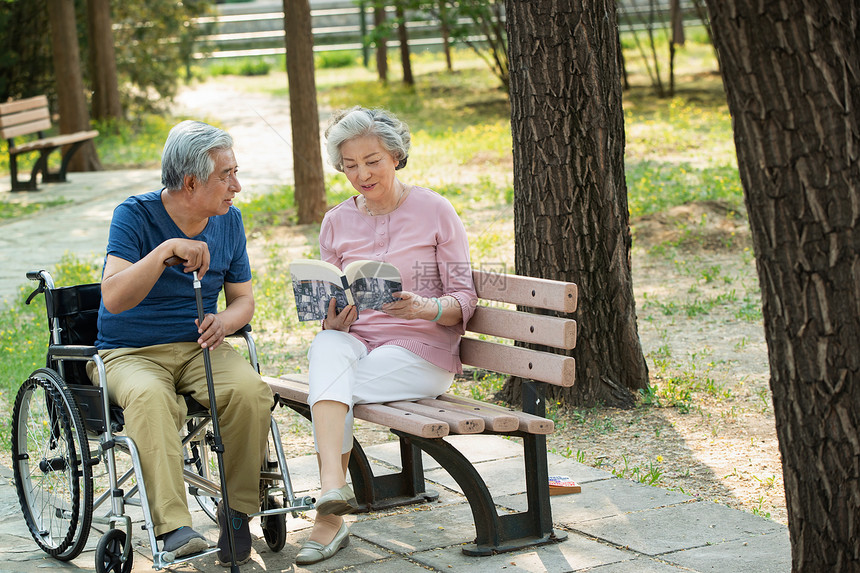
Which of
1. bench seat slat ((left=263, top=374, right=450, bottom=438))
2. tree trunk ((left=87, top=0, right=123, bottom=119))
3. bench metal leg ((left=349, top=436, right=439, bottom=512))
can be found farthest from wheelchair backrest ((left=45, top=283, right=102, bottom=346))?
tree trunk ((left=87, top=0, right=123, bottom=119))

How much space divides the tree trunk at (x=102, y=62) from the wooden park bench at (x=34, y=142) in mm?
2446

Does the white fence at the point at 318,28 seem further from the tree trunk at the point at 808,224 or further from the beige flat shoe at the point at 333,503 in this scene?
the tree trunk at the point at 808,224

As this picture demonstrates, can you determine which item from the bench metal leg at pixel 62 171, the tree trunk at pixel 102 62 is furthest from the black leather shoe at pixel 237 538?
the tree trunk at pixel 102 62

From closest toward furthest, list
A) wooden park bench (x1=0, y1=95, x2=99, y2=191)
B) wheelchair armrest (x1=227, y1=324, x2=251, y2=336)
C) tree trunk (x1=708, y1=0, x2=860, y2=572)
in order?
tree trunk (x1=708, y1=0, x2=860, y2=572) → wheelchair armrest (x1=227, y1=324, x2=251, y2=336) → wooden park bench (x1=0, y1=95, x2=99, y2=191)

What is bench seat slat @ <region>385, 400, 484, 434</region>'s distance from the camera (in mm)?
3229

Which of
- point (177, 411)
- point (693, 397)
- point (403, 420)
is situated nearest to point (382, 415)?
point (403, 420)

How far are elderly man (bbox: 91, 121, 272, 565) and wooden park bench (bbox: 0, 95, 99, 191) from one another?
33.0 ft

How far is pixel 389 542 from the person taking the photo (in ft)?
11.8

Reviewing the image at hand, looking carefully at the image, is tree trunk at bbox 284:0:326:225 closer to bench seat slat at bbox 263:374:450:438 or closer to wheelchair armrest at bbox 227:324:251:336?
bench seat slat at bbox 263:374:450:438

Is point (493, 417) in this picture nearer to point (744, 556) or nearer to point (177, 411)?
point (744, 556)

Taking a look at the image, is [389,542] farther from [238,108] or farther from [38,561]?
[238,108]

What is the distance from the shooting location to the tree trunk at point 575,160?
191 inches

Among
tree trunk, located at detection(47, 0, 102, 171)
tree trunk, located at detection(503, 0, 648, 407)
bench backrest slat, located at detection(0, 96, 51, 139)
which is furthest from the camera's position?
tree trunk, located at detection(47, 0, 102, 171)

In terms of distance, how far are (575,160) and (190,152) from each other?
6.88 feet
